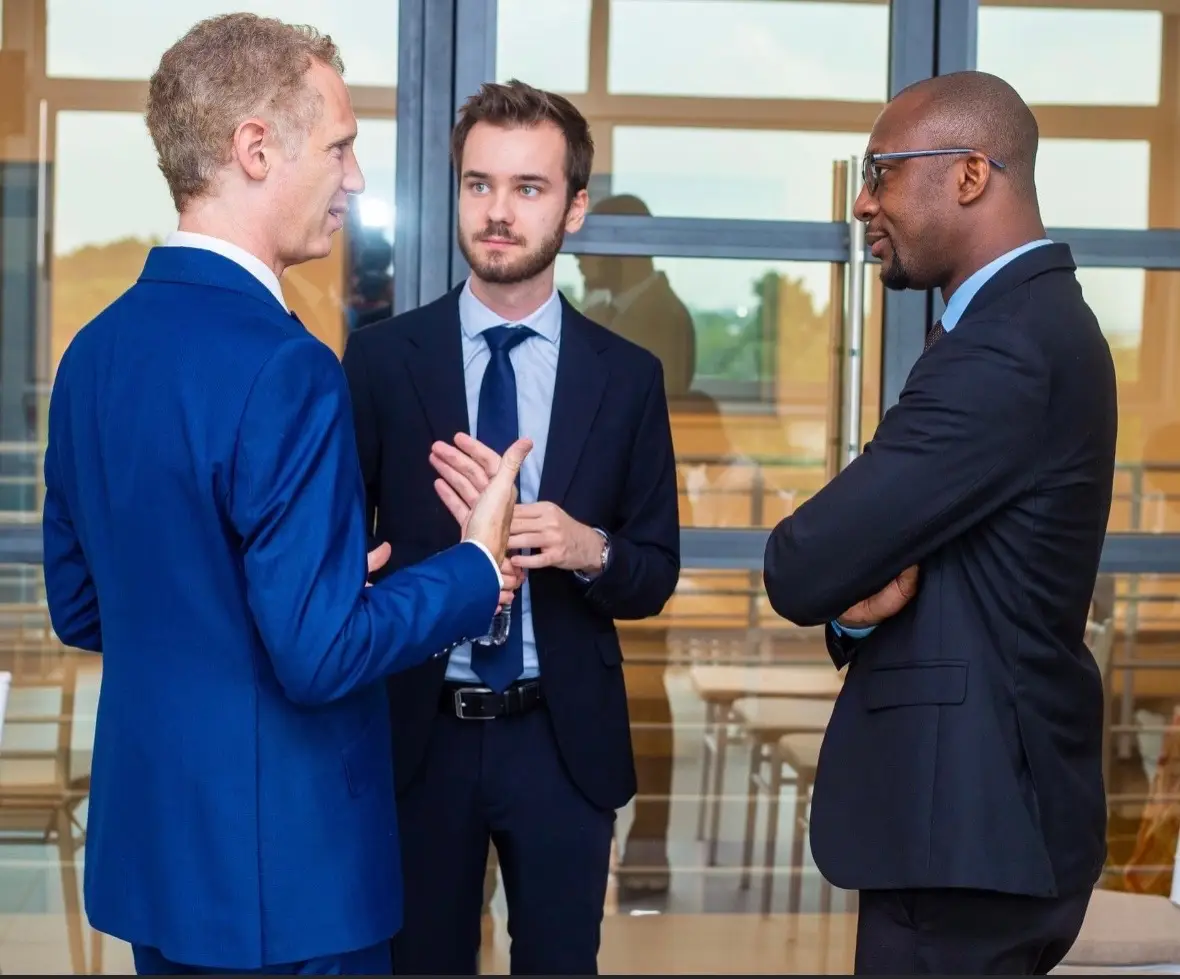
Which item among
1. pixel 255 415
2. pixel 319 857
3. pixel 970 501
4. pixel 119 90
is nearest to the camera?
pixel 255 415

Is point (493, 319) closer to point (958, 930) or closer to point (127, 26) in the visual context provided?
point (958, 930)

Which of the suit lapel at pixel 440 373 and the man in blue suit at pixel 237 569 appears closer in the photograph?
the man in blue suit at pixel 237 569

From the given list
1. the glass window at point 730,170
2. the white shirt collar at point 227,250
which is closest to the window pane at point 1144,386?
the glass window at point 730,170

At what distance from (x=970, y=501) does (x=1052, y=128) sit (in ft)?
7.40

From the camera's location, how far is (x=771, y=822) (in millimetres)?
4500

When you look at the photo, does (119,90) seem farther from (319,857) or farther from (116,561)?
(319,857)

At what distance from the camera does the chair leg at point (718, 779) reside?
4.46 metres

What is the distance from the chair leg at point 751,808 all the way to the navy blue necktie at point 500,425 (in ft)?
7.77

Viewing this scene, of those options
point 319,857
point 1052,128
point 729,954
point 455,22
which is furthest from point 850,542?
point 729,954

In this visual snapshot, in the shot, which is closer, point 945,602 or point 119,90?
point 945,602

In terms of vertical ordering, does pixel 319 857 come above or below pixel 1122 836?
above

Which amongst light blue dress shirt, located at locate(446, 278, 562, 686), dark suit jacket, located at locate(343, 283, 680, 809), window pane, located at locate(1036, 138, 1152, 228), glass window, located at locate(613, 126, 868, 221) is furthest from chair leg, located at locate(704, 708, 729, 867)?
light blue dress shirt, located at locate(446, 278, 562, 686)

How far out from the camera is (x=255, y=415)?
1425 mm

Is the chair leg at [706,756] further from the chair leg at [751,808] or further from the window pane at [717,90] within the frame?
the window pane at [717,90]
